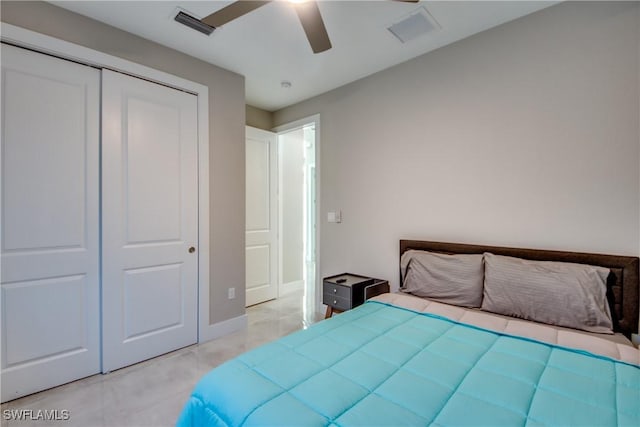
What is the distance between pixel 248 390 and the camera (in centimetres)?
113

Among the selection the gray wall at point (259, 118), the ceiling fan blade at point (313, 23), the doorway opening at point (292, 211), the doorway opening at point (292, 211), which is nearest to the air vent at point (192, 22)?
the ceiling fan blade at point (313, 23)

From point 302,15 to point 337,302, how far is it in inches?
88.5

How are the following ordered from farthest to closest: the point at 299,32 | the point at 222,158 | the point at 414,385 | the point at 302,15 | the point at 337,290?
the point at 222,158 → the point at 337,290 → the point at 299,32 → the point at 302,15 → the point at 414,385

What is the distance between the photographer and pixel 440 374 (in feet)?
4.14

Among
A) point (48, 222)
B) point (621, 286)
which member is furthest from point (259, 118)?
point (621, 286)

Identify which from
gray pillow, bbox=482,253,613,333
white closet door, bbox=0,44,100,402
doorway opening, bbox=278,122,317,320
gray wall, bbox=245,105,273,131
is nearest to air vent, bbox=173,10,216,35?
white closet door, bbox=0,44,100,402

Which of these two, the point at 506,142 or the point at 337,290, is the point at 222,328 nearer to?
the point at 337,290

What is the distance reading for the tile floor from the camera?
5.80 ft

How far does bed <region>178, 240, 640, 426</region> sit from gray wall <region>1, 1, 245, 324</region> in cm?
157

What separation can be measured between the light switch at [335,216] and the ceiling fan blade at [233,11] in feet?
6.90

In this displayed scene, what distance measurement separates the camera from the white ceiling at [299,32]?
205cm

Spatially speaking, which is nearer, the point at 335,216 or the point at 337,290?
the point at 337,290

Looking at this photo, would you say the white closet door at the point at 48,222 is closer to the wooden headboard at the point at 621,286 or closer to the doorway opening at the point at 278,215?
the doorway opening at the point at 278,215

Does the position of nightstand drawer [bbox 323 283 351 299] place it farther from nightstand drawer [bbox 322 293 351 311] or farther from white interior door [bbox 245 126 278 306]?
white interior door [bbox 245 126 278 306]
